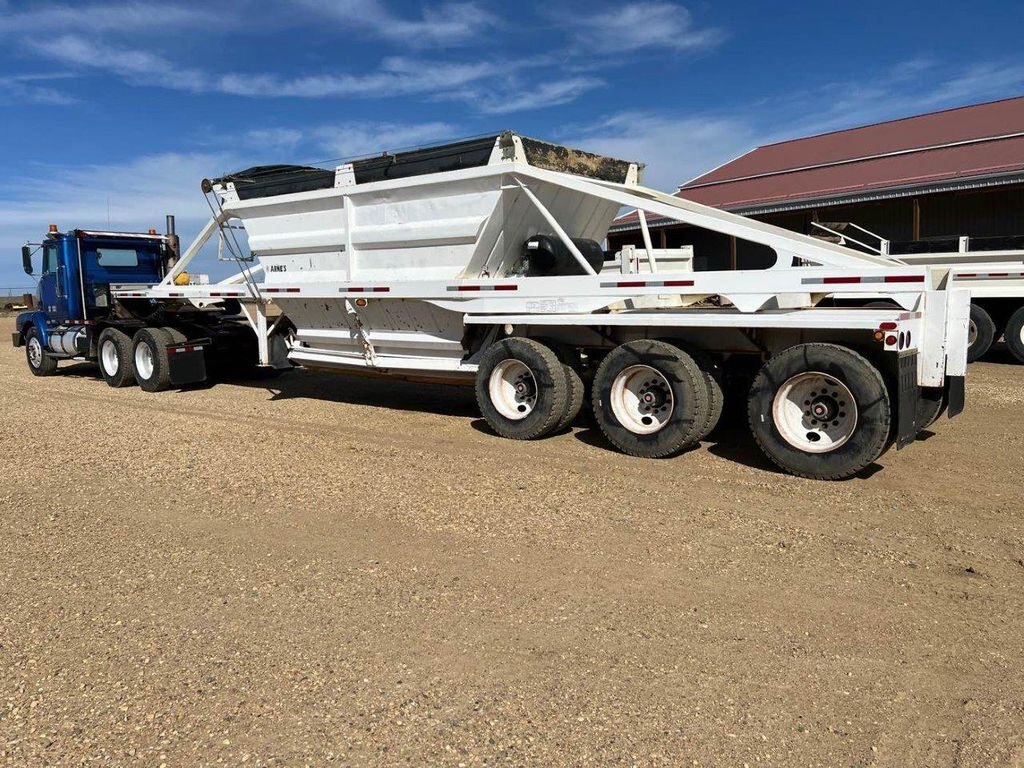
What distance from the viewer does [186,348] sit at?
39.7 ft

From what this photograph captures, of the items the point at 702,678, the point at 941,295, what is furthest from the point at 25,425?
the point at 941,295

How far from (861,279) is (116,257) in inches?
476

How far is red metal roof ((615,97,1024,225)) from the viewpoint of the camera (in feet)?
58.4

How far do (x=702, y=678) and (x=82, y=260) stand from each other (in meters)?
13.2

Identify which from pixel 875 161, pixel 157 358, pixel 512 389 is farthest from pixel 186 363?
pixel 875 161

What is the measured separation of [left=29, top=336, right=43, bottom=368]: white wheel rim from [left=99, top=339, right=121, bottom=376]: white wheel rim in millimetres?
2461

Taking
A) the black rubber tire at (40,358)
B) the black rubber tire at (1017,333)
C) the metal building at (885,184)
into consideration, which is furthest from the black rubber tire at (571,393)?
the black rubber tire at (40,358)

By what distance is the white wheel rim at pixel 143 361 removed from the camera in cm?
1231

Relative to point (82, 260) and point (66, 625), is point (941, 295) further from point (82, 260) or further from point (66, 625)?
point (82, 260)

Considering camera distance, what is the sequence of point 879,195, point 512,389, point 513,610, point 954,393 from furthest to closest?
point 879,195, point 512,389, point 954,393, point 513,610

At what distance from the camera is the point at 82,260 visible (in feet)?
44.5

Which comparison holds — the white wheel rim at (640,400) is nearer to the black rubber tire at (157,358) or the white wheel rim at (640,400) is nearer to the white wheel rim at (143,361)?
the black rubber tire at (157,358)

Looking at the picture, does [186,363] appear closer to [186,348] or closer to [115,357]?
[186,348]

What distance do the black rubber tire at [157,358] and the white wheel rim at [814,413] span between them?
8.93 metres
